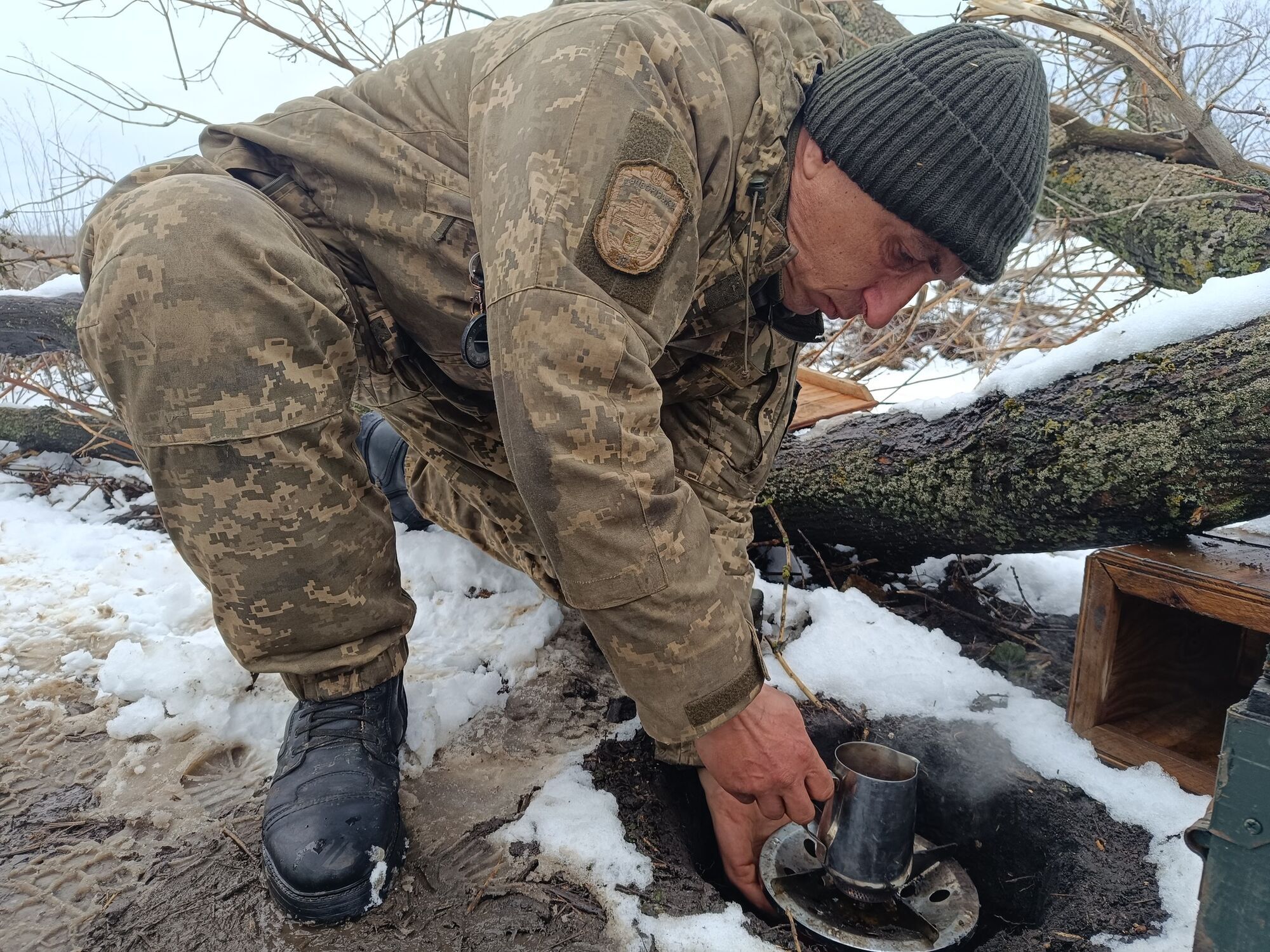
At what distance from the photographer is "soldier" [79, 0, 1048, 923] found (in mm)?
1232

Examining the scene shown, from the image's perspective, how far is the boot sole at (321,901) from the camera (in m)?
1.36

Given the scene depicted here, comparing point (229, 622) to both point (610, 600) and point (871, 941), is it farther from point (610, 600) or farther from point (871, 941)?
point (871, 941)

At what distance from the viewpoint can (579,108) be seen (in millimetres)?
1223

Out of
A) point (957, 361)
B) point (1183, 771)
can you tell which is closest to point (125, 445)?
point (1183, 771)

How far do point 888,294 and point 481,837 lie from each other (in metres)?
1.25

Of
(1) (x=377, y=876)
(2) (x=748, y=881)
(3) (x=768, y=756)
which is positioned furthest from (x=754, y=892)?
(1) (x=377, y=876)

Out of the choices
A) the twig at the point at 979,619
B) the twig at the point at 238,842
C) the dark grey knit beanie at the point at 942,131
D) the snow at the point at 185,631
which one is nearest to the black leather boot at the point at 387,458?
the snow at the point at 185,631

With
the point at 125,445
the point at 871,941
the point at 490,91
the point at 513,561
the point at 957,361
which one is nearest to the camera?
the point at 490,91

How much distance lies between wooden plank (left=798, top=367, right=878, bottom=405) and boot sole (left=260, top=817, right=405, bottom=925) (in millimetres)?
1841

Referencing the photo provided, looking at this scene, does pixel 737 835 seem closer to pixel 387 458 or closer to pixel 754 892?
pixel 754 892

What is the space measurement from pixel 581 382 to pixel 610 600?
34cm

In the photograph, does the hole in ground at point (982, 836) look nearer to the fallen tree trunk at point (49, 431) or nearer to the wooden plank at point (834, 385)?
the wooden plank at point (834, 385)

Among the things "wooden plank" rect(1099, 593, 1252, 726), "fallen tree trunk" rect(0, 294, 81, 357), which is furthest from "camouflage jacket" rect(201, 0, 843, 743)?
"fallen tree trunk" rect(0, 294, 81, 357)

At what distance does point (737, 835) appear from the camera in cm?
174
